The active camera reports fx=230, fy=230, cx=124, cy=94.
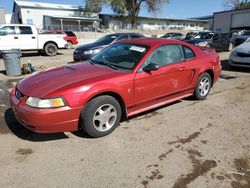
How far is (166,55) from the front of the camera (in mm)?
4484

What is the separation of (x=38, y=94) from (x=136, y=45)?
2101 mm

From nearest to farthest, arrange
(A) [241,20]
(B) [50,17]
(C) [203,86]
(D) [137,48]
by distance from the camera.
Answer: (D) [137,48] → (C) [203,86] → (A) [241,20] → (B) [50,17]

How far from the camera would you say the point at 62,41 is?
14656mm

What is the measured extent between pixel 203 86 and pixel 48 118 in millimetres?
3730

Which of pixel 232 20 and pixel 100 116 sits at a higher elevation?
pixel 232 20

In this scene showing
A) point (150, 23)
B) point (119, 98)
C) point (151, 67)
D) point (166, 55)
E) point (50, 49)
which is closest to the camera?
point (119, 98)

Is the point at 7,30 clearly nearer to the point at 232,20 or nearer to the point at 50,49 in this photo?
the point at 50,49

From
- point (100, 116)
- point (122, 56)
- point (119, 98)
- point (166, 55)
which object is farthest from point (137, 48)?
point (100, 116)

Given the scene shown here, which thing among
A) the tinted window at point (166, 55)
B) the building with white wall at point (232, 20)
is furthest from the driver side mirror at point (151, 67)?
the building with white wall at point (232, 20)

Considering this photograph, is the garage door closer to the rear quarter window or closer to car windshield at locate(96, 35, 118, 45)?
car windshield at locate(96, 35, 118, 45)

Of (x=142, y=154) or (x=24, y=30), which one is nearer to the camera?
(x=142, y=154)

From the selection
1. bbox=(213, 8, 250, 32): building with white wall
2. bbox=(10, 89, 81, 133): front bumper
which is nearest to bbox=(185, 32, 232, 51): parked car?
bbox=(10, 89, 81, 133): front bumper

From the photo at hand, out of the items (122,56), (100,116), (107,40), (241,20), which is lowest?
(100,116)

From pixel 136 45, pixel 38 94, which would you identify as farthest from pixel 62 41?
pixel 38 94
